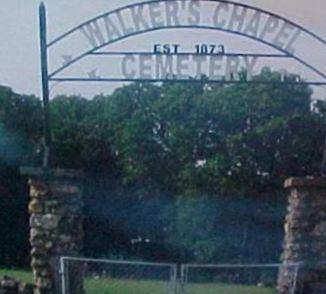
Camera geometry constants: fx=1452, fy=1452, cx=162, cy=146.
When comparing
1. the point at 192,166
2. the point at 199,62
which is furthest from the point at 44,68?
the point at 192,166

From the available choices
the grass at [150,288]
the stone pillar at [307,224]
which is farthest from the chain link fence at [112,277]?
the stone pillar at [307,224]

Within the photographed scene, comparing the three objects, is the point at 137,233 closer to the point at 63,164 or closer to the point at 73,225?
the point at 63,164

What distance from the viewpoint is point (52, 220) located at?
16828 mm

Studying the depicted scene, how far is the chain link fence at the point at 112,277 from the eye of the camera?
1647 cm

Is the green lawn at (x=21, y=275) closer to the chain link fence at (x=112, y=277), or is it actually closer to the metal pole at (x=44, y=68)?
the chain link fence at (x=112, y=277)

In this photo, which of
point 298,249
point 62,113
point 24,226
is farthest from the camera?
point 62,113

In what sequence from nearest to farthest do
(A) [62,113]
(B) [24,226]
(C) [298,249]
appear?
(C) [298,249] < (B) [24,226] < (A) [62,113]

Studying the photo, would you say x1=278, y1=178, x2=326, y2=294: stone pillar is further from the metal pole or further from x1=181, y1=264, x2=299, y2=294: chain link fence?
the metal pole

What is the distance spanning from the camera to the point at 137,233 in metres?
29.3

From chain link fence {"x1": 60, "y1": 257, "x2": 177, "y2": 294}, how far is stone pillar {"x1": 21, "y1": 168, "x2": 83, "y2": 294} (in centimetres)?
13

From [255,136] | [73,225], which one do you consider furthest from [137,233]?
[73,225]

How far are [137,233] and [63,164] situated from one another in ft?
7.35

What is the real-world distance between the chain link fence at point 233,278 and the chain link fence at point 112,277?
0.89 ft

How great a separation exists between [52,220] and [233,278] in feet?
7.42
